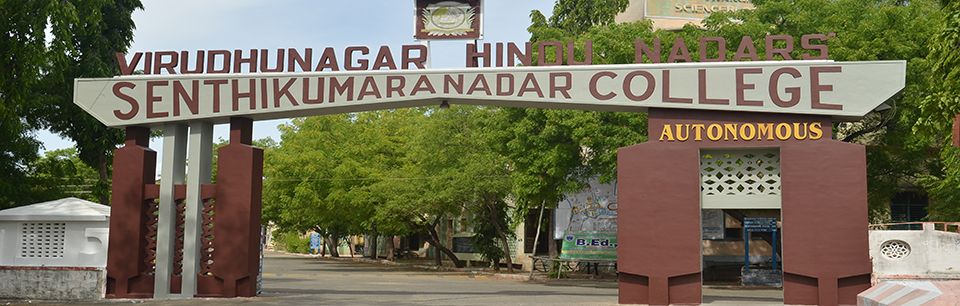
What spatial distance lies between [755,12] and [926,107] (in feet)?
55.5

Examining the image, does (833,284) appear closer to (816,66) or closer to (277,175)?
Answer: (816,66)

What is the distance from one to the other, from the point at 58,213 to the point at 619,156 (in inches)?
443

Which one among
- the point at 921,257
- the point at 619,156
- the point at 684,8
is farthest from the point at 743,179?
the point at 684,8

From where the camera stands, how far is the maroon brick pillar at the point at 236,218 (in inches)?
723

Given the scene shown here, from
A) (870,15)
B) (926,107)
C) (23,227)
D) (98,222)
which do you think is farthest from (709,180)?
(23,227)

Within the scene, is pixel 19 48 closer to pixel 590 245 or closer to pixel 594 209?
pixel 590 245

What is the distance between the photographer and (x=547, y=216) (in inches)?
1558

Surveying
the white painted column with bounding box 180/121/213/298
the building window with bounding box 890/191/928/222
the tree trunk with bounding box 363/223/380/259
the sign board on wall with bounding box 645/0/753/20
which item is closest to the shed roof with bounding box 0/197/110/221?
the white painted column with bounding box 180/121/213/298

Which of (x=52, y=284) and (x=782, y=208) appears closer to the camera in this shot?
(x=782, y=208)

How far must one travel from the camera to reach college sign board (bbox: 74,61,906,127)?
54.3 feet

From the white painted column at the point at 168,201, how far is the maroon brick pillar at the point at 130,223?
1.10 ft

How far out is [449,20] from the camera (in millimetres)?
19203

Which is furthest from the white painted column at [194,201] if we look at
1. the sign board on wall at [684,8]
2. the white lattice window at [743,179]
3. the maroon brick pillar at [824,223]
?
the sign board on wall at [684,8]

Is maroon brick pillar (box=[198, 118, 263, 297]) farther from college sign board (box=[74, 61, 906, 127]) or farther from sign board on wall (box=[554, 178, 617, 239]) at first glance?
sign board on wall (box=[554, 178, 617, 239])
